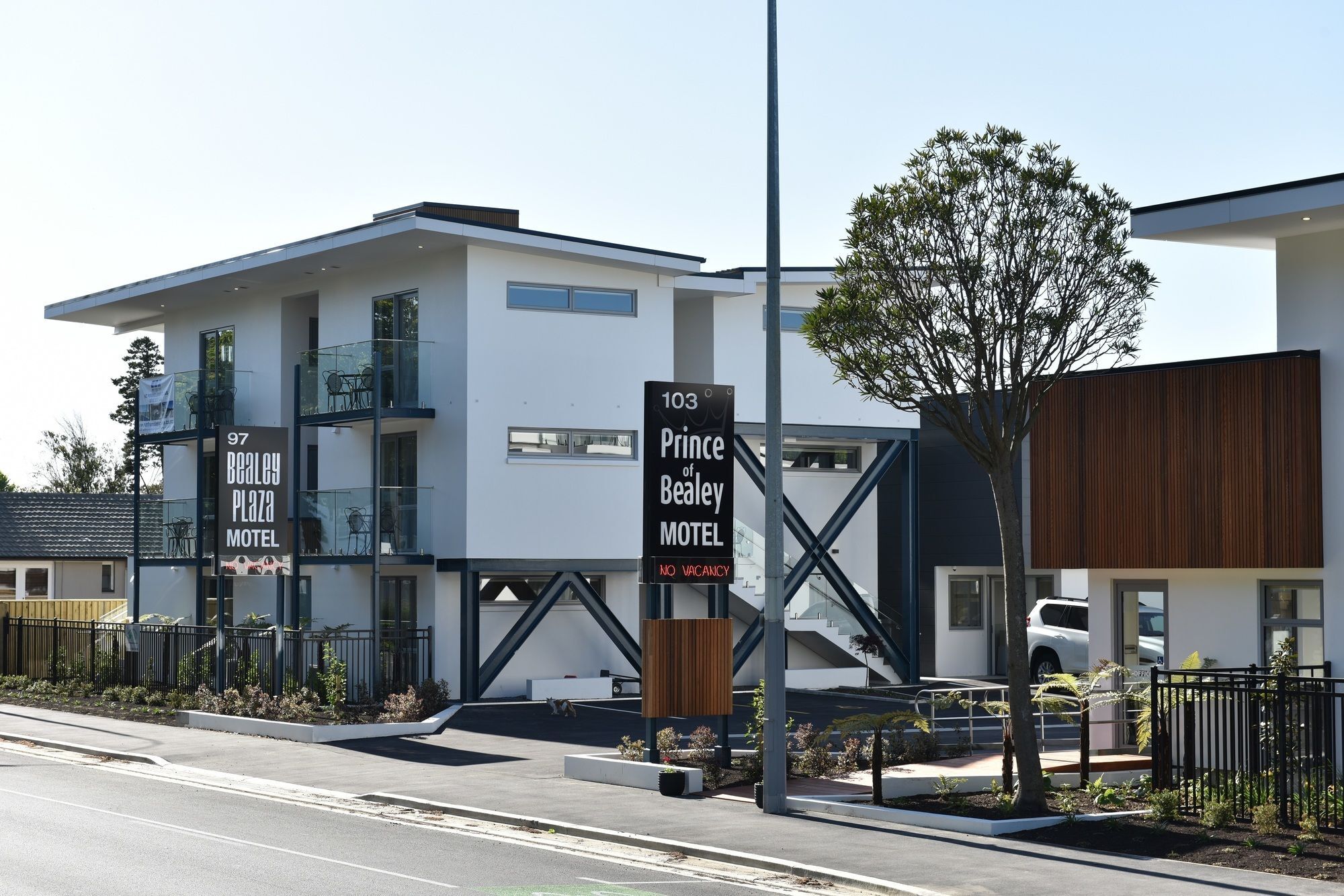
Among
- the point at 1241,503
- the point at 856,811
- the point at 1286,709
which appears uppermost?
the point at 1241,503

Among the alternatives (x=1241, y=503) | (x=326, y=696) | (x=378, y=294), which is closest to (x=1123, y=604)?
(x=1241, y=503)

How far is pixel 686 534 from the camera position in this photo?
21.3m

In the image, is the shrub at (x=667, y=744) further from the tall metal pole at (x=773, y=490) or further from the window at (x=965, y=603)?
the window at (x=965, y=603)

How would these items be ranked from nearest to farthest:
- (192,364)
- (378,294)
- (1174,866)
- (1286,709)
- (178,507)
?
(1174,866) → (1286,709) → (378,294) → (178,507) → (192,364)

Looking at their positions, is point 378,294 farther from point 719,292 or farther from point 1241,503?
point 1241,503

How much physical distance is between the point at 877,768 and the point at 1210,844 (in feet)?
12.3

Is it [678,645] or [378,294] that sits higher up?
[378,294]

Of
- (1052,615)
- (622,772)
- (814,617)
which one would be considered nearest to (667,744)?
(622,772)


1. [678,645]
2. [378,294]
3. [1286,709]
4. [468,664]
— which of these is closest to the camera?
[1286,709]

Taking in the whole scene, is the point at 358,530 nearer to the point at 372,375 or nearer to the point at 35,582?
the point at 372,375

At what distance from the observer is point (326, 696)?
96.3 ft

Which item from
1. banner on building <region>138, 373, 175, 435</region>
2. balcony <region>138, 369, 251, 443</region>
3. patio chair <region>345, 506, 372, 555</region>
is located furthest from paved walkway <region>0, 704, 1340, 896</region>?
banner on building <region>138, 373, 175, 435</region>

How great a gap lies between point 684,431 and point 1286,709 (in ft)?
27.0

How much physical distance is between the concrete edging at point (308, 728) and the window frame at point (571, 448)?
6972 millimetres
